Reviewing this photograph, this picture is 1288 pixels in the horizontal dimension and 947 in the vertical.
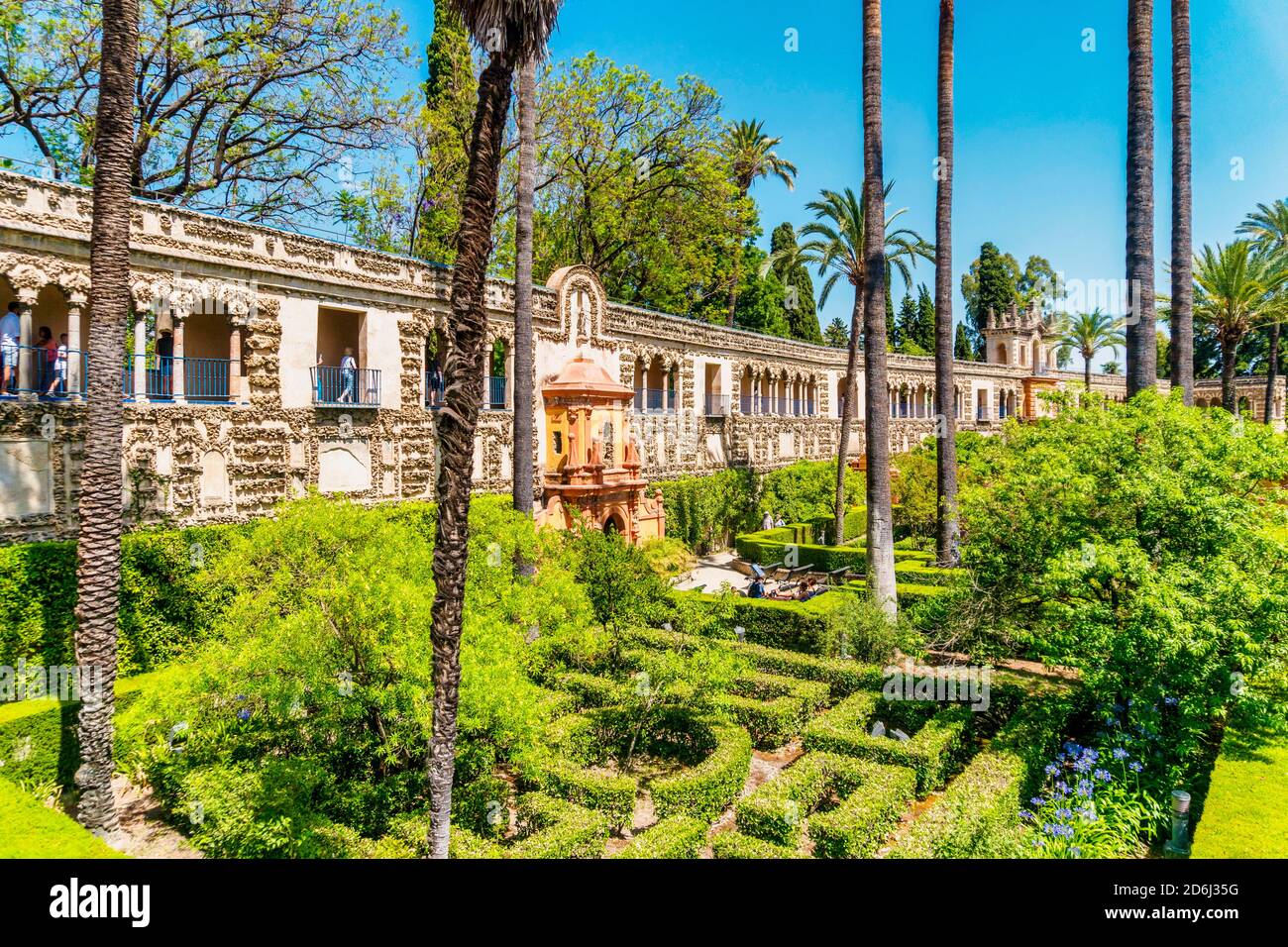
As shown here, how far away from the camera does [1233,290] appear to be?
29453mm

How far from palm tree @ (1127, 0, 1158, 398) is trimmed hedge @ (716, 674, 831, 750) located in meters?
9.80

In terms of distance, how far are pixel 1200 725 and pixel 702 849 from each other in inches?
304

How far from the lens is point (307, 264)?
17922mm

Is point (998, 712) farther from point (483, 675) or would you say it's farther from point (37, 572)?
point (37, 572)

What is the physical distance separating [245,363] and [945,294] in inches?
757

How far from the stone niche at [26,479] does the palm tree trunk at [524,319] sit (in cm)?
941

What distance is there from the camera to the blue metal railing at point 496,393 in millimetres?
23578

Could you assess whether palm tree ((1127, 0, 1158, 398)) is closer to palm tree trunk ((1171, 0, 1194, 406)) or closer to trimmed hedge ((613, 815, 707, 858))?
palm tree trunk ((1171, 0, 1194, 406))

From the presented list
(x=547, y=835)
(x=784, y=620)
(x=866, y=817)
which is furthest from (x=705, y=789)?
(x=784, y=620)

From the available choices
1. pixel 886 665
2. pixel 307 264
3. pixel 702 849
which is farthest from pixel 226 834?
pixel 307 264

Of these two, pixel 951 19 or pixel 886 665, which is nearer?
pixel 886 665

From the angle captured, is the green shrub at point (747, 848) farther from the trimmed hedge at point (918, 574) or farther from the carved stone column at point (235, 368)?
the carved stone column at point (235, 368)

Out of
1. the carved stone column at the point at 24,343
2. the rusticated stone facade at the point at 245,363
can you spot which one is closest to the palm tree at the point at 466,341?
the rusticated stone facade at the point at 245,363

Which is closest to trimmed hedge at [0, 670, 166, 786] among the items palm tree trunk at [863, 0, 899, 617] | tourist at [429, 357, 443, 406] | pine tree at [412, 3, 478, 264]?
tourist at [429, 357, 443, 406]
